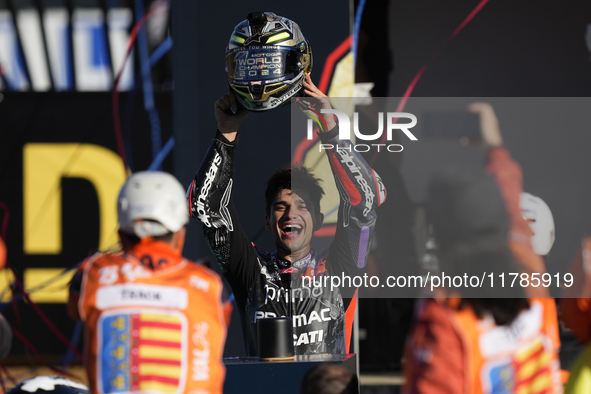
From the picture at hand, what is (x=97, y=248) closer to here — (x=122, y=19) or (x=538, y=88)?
(x=122, y=19)

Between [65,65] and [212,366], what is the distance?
3573 mm

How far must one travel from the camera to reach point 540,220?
2641mm

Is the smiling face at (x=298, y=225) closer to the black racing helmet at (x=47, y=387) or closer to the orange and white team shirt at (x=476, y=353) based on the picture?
the black racing helmet at (x=47, y=387)

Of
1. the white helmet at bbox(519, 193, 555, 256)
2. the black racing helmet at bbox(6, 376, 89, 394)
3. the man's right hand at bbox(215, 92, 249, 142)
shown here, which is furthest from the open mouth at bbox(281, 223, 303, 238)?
the black racing helmet at bbox(6, 376, 89, 394)

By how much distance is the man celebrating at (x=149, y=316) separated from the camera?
184 cm

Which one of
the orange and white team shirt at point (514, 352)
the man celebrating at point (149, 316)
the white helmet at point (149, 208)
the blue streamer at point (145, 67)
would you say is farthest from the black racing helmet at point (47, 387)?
the blue streamer at point (145, 67)

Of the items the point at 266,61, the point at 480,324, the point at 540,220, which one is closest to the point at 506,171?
the point at 540,220

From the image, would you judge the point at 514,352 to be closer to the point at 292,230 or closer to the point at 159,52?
the point at 292,230

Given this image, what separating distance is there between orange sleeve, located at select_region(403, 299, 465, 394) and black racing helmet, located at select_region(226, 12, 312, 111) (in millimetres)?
1470

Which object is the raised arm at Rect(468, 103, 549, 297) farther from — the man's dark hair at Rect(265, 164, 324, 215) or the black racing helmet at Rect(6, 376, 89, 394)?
the black racing helmet at Rect(6, 376, 89, 394)

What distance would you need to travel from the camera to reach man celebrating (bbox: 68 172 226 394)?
6.04ft

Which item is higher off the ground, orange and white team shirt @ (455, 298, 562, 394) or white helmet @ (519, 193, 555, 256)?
white helmet @ (519, 193, 555, 256)

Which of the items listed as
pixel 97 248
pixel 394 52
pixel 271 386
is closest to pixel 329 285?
pixel 271 386

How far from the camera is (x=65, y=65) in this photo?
4836 mm
